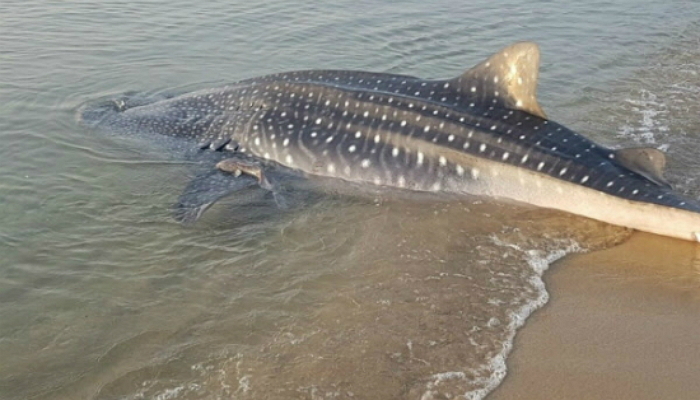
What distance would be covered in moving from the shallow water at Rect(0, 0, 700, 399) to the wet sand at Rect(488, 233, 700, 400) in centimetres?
18

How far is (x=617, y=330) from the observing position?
16.1 ft

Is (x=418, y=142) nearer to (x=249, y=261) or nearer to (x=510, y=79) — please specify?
(x=510, y=79)

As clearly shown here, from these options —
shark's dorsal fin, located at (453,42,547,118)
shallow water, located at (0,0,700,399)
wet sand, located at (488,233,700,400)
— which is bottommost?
wet sand, located at (488,233,700,400)

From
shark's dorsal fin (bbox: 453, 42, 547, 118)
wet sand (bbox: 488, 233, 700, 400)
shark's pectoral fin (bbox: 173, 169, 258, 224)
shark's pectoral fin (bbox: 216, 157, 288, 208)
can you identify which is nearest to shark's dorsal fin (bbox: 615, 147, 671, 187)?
wet sand (bbox: 488, 233, 700, 400)

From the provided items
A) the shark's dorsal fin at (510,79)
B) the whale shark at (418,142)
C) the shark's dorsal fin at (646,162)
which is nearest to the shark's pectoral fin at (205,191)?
the whale shark at (418,142)

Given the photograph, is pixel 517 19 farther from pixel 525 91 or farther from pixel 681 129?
pixel 525 91

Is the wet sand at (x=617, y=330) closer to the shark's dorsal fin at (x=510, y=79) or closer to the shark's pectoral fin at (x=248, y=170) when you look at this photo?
the shark's dorsal fin at (x=510, y=79)

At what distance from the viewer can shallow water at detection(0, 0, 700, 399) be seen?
4473 millimetres

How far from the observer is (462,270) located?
5.70 metres

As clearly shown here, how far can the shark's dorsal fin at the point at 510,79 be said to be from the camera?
6961mm

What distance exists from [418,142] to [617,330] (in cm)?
308

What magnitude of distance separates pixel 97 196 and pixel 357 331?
3359 millimetres

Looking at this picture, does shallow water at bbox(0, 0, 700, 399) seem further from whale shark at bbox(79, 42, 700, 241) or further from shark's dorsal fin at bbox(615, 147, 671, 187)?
shark's dorsal fin at bbox(615, 147, 671, 187)

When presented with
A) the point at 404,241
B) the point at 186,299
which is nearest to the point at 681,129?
the point at 404,241
